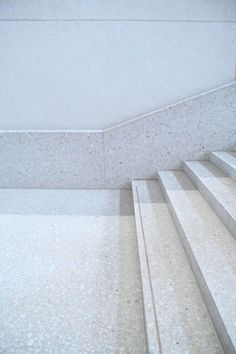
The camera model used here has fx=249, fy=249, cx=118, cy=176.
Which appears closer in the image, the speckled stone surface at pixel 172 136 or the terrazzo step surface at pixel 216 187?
the terrazzo step surface at pixel 216 187

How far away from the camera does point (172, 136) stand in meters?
2.98

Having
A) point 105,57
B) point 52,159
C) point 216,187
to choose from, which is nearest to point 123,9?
point 105,57

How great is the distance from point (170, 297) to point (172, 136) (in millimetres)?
2051

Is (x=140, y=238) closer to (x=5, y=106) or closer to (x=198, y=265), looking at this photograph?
(x=198, y=265)

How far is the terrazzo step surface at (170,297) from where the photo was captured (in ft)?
3.50

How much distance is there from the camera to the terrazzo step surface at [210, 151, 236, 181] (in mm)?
2248

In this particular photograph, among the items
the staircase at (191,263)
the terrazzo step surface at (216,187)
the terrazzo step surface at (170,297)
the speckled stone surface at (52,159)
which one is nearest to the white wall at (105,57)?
the speckled stone surface at (52,159)

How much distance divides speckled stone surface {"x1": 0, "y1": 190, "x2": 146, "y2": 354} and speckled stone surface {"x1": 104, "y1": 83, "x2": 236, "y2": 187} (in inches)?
24.7

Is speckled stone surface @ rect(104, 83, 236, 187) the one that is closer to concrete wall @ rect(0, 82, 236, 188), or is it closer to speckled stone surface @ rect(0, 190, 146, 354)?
concrete wall @ rect(0, 82, 236, 188)

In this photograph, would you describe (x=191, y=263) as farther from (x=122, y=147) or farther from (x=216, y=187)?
(x=122, y=147)

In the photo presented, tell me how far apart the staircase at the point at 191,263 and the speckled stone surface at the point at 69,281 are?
0.16 m

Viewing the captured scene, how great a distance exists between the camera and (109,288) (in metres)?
1.55

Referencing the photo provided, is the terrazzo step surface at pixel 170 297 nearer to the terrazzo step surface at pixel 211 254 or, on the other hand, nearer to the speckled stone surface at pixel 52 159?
the terrazzo step surface at pixel 211 254

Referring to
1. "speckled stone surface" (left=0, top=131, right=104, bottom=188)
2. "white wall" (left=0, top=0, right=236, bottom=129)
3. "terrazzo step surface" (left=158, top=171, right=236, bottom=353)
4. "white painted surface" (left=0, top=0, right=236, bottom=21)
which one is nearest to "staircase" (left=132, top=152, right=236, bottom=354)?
"terrazzo step surface" (left=158, top=171, right=236, bottom=353)
